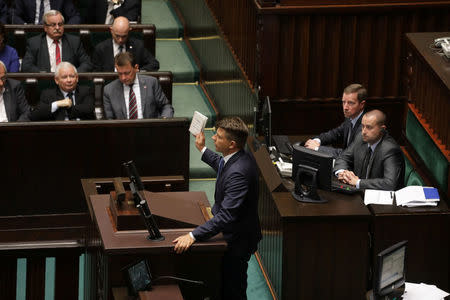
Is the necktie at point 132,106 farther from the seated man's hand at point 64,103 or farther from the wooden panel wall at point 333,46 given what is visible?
the wooden panel wall at point 333,46

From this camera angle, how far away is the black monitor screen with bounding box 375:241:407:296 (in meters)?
4.82

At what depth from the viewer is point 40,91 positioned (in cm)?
738

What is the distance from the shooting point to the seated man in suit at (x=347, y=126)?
6.44 meters

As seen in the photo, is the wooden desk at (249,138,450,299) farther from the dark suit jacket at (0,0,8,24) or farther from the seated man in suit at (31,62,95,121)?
the dark suit jacket at (0,0,8,24)

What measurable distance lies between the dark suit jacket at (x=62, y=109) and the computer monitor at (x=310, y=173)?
200 centimetres

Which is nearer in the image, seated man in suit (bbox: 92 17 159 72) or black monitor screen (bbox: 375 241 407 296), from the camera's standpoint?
black monitor screen (bbox: 375 241 407 296)

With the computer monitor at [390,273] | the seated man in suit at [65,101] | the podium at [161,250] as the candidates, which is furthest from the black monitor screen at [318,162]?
the seated man in suit at [65,101]

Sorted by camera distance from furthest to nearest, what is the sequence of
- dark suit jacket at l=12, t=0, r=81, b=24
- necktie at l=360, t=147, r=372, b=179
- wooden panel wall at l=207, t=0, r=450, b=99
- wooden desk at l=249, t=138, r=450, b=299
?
dark suit jacket at l=12, t=0, r=81, b=24 < wooden panel wall at l=207, t=0, r=450, b=99 < necktie at l=360, t=147, r=372, b=179 < wooden desk at l=249, t=138, r=450, b=299

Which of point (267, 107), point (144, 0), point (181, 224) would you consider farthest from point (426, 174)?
point (144, 0)

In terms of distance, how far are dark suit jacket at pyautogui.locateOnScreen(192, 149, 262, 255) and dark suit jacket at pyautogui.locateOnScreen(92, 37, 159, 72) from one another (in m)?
3.17

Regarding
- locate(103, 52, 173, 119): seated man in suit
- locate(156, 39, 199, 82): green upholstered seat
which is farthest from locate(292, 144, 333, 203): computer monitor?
locate(156, 39, 199, 82): green upholstered seat

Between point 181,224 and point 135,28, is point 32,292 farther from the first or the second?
point 135,28

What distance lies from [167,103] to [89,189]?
1.78m

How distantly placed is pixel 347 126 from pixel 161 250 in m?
2.51
